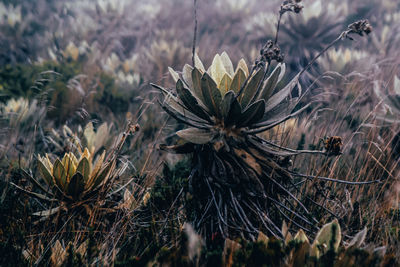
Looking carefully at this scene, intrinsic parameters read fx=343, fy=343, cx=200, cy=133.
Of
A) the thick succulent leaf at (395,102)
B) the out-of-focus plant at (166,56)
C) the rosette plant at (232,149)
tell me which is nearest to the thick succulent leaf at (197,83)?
the rosette plant at (232,149)

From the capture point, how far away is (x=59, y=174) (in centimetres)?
196

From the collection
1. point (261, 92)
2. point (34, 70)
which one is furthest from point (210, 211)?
point (34, 70)

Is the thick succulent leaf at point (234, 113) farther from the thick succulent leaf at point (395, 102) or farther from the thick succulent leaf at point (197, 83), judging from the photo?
the thick succulent leaf at point (395, 102)

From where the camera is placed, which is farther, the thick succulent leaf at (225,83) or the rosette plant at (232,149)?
the thick succulent leaf at (225,83)

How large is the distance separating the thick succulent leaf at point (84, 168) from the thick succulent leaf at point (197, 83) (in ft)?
2.45

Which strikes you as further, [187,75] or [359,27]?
[187,75]

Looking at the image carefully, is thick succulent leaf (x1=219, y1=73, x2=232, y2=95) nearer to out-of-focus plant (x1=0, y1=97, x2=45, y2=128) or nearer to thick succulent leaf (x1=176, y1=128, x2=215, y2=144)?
thick succulent leaf (x1=176, y1=128, x2=215, y2=144)

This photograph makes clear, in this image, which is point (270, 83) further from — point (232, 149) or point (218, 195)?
point (218, 195)

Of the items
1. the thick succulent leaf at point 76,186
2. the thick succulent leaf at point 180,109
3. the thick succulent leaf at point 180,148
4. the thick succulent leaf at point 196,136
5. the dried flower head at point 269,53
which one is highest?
the dried flower head at point 269,53

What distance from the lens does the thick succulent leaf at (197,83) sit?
1760mm

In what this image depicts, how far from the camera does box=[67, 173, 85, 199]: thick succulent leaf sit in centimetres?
191

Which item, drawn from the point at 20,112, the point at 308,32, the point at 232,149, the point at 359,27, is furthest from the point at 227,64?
the point at 308,32

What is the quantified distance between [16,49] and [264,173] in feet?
22.2

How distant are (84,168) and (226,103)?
919mm
